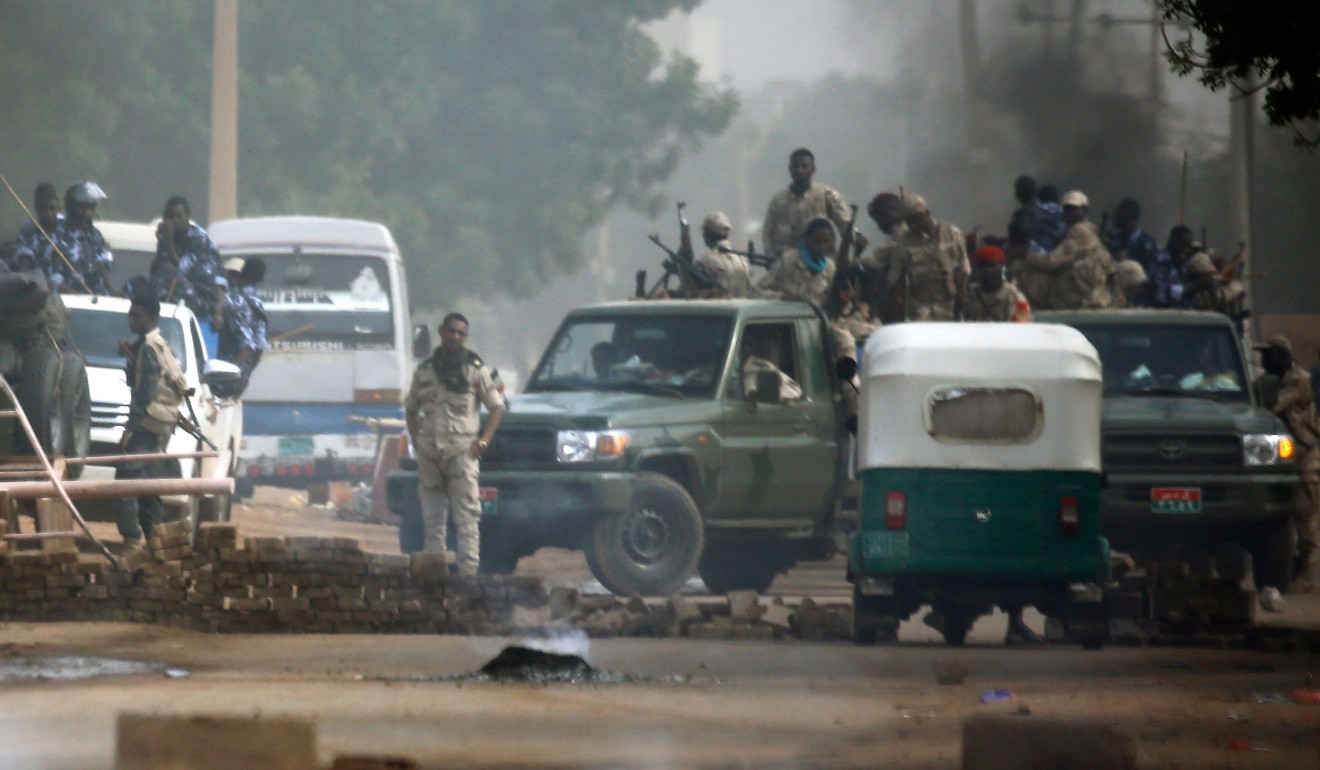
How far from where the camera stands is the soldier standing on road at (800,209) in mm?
16812

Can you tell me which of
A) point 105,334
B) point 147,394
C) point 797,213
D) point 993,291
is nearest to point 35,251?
point 105,334

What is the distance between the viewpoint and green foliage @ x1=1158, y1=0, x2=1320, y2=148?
38.0ft

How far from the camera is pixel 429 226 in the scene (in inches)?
1578

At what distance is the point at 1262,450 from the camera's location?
47.4 feet

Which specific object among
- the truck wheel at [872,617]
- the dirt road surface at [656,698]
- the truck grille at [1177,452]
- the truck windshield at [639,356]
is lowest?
the dirt road surface at [656,698]

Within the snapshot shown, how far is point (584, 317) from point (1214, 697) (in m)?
5.80

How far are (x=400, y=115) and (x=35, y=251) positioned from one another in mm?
21000

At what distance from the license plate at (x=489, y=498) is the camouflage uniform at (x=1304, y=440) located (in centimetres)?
579

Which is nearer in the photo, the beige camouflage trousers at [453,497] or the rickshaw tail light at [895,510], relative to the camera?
the rickshaw tail light at [895,510]

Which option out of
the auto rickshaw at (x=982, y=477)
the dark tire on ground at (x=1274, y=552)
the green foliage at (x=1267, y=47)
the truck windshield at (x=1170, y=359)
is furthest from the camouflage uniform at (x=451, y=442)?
the dark tire on ground at (x=1274, y=552)

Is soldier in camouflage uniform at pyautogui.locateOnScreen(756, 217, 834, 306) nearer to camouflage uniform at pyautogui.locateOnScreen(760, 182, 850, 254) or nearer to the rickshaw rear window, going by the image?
camouflage uniform at pyautogui.locateOnScreen(760, 182, 850, 254)

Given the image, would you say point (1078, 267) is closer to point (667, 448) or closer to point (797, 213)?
point (797, 213)

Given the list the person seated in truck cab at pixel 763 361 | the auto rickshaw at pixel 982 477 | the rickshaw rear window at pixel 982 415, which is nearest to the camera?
the auto rickshaw at pixel 982 477

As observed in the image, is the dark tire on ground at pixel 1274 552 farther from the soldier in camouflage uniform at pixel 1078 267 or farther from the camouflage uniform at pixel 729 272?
the camouflage uniform at pixel 729 272
